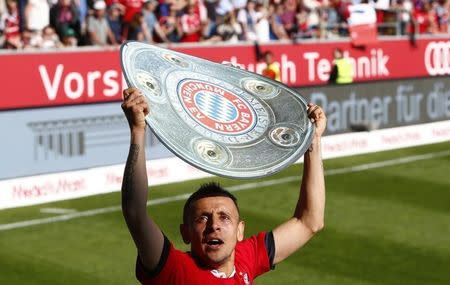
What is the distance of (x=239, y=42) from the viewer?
846 inches

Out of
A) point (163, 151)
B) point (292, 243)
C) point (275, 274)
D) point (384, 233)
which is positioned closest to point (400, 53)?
point (163, 151)


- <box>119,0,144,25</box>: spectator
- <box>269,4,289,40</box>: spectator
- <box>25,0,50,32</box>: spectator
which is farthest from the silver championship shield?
<box>269,4,289,40</box>: spectator

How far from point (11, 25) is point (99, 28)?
171 cm

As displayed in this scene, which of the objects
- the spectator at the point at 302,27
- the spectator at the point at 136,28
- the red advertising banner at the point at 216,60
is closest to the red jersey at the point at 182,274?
the red advertising banner at the point at 216,60

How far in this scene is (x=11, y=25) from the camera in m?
18.6

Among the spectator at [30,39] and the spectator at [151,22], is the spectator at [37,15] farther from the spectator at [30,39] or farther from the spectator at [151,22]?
the spectator at [151,22]

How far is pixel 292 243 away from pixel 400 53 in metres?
21.0

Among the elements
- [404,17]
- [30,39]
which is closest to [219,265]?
[30,39]

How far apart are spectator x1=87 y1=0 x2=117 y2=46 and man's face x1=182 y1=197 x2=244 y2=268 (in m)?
15.1

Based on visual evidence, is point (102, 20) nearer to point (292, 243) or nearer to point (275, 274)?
point (275, 274)

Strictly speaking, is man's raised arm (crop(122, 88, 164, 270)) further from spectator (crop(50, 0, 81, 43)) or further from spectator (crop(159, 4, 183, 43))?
spectator (crop(159, 4, 183, 43))

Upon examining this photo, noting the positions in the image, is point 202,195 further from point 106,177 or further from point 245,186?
point 245,186

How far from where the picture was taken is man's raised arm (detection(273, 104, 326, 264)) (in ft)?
16.5

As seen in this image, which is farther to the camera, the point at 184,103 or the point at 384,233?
the point at 384,233
